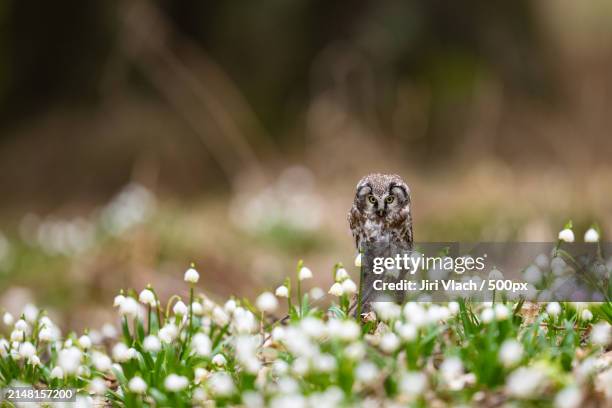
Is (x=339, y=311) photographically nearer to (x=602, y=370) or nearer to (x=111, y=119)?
(x=602, y=370)

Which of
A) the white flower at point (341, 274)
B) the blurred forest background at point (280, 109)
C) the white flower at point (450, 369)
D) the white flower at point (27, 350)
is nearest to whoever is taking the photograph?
the white flower at point (450, 369)

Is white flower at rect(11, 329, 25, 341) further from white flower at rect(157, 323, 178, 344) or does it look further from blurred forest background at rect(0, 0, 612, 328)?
blurred forest background at rect(0, 0, 612, 328)

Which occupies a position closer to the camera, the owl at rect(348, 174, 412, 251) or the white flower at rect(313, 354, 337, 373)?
the white flower at rect(313, 354, 337, 373)

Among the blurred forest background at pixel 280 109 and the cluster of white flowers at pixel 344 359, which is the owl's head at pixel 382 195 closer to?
the cluster of white flowers at pixel 344 359

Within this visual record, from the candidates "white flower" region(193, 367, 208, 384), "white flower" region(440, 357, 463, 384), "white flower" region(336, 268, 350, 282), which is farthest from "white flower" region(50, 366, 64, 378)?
"white flower" region(440, 357, 463, 384)

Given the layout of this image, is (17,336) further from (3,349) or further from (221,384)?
(221,384)

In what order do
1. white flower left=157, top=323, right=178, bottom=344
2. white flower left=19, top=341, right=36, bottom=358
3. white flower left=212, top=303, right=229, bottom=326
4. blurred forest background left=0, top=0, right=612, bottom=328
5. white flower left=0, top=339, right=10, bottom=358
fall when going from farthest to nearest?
blurred forest background left=0, top=0, right=612, bottom=328 → white flower left=212, top=303, right=229, bottom=326 → white flower left=0, top=339, right=10, bottom=358 → white flower left=19, top=341, right=36, bottom=358 → white flower left=157, top=323, right=178, bottom=344

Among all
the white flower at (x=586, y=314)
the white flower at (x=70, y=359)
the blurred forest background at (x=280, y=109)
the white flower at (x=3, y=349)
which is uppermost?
the blurred forest background at (x=280, y=109)

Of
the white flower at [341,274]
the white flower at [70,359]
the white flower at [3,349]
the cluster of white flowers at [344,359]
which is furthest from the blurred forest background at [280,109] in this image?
the white flower at [341,274]
